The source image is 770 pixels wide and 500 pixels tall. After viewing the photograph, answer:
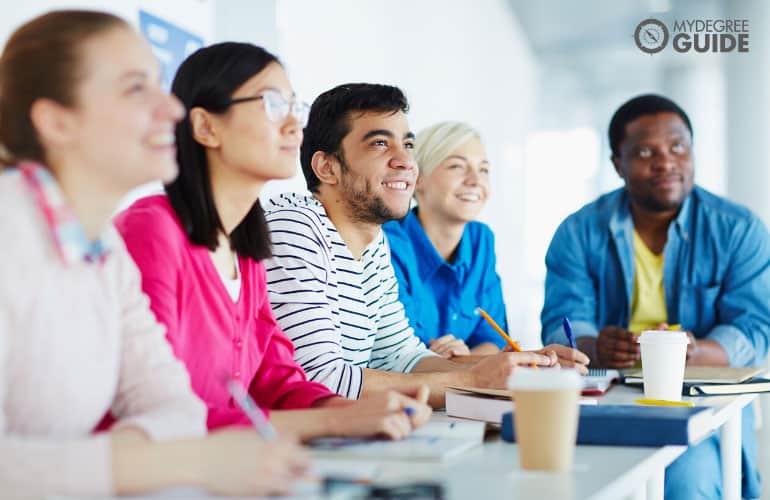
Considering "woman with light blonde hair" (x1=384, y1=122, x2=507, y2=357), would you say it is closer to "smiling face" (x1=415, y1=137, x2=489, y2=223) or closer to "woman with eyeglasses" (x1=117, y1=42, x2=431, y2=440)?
"smiling face" (x1=415, y1=137, x2=489, y2=223)

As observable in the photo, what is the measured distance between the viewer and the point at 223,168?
1.57m

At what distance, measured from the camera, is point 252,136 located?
1.56m

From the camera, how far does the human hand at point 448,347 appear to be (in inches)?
93.1

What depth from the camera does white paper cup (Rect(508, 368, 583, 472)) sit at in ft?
3.52

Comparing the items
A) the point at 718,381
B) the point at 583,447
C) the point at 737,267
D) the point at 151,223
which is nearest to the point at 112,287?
the point at 151,223

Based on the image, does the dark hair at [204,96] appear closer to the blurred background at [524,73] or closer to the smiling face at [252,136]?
the smiling face at [252,136]

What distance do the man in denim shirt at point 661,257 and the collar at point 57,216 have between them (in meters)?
1.82

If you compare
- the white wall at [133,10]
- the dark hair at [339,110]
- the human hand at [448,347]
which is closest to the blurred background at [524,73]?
the white wall at [133,10]

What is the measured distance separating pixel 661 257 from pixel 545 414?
6.45 ft

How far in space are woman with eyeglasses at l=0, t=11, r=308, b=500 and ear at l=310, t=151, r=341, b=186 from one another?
1.12m

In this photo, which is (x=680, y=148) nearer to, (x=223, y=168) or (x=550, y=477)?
(x=223, y=168)

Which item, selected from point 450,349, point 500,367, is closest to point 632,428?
point 500,367

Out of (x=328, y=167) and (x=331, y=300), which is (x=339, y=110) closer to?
(x=328, y=167)

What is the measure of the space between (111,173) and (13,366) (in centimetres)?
24
